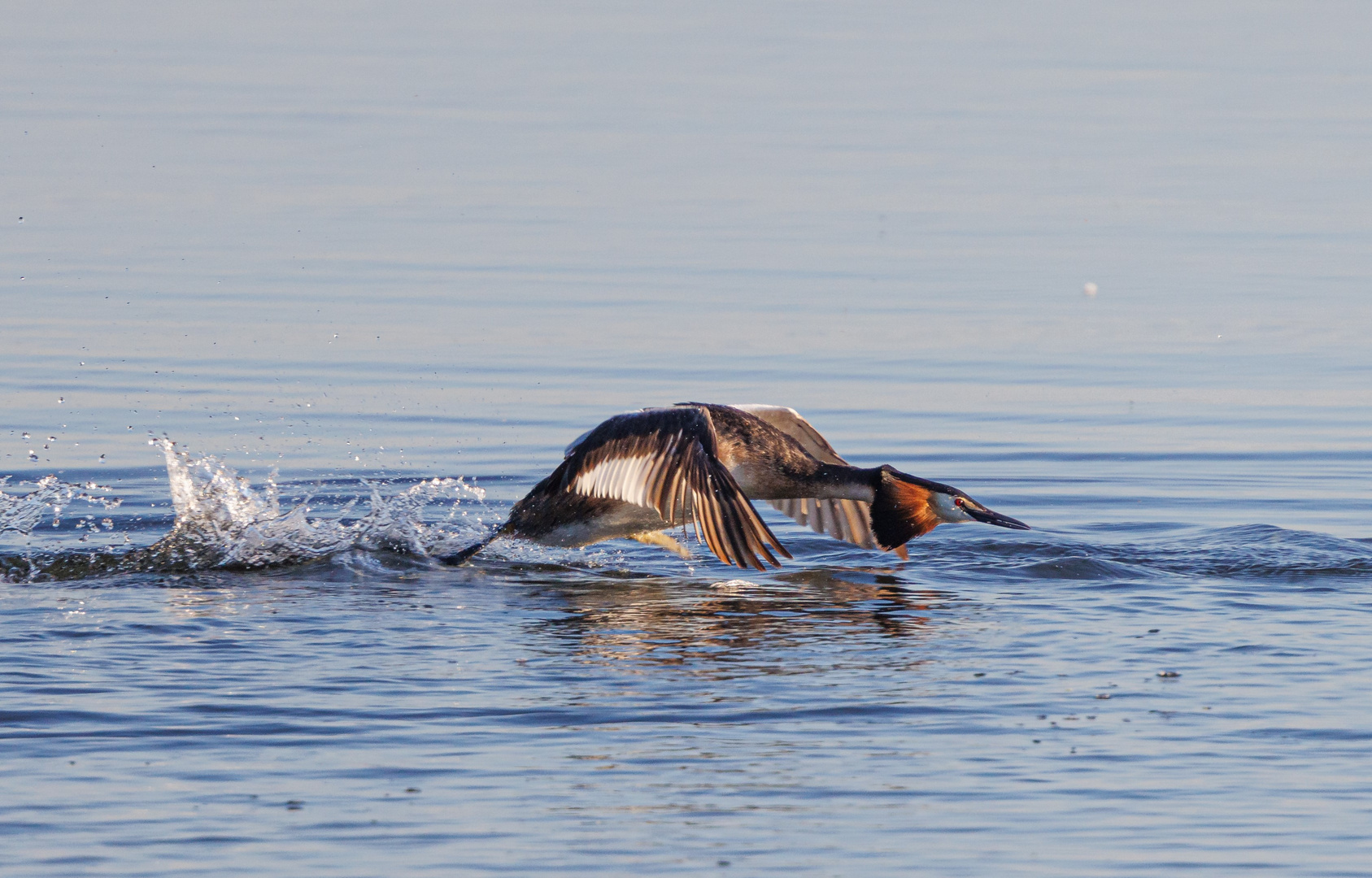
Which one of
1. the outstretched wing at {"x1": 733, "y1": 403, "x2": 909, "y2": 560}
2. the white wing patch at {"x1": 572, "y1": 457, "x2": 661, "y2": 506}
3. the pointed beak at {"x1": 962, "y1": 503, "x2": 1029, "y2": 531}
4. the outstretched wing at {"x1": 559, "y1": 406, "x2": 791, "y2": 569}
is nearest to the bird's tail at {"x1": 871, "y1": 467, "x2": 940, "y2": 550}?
the pointed beak at {"x1": 962, "y1": 503, "x2": 1029, "y2": 531}

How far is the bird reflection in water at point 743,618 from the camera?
8.29m

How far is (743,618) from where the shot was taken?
29.7 ft

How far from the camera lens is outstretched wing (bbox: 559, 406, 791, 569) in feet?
30.0

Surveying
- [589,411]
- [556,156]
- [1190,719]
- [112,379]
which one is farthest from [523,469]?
[556,156]

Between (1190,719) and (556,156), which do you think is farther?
(556,156)

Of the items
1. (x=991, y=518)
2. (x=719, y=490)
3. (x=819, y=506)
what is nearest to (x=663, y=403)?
(x=819, y=506)

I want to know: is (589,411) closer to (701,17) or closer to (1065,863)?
(1065,863)

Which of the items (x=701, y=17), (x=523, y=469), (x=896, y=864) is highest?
(x=701, y=17)

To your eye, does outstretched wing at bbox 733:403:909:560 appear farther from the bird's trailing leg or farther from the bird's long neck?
the bird's trailing leg

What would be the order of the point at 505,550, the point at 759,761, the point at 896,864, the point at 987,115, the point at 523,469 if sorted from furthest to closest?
the point at 987,115
the point at 523,469
the point at 505,550
the point at 759,761
the point at 896,864

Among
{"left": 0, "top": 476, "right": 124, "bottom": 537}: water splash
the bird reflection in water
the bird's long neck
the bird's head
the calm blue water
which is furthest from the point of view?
{"left": 0, "top": 476, "right": 124, "bottom": 537}: water splash

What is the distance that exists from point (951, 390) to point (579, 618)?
5.89m

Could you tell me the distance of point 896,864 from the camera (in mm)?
5941

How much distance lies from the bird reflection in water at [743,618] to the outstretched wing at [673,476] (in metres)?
0.23
